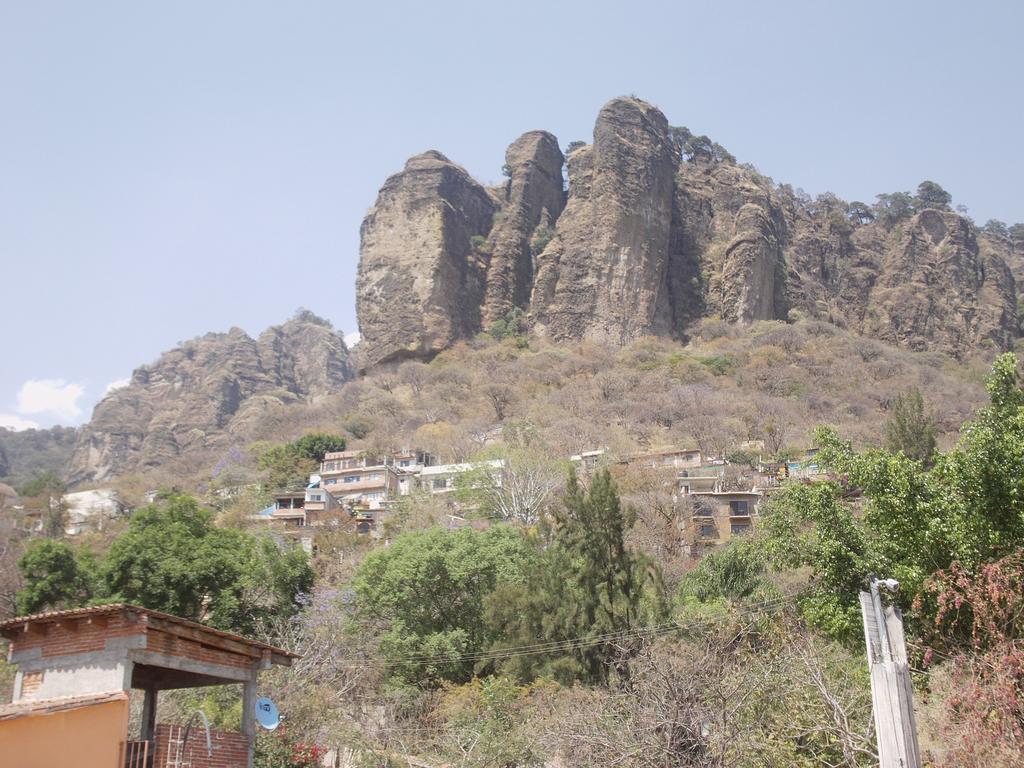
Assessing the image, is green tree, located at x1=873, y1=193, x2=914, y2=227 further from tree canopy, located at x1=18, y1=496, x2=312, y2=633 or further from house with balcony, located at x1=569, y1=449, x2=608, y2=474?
tree canopy, located at x1=18, y1=496, x2=312, y2=633

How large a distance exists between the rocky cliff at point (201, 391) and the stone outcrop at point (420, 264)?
775 inches

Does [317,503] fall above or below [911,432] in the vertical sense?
below

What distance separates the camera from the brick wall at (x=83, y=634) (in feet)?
31.2

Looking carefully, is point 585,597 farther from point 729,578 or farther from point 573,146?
point 573,146

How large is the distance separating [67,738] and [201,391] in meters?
91.5

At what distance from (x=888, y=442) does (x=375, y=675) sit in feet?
68.5

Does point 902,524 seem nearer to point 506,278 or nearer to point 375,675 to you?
Result: point 375,675

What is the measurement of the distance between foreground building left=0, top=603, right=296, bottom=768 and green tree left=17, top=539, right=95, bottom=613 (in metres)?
14.5

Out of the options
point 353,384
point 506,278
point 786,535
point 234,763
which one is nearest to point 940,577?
point 786,535

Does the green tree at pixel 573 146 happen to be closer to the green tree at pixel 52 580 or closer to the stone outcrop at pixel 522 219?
the stone outcrop at pixel 522 219

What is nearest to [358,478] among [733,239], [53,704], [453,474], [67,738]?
[453,474]

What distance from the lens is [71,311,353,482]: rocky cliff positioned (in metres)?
89.0

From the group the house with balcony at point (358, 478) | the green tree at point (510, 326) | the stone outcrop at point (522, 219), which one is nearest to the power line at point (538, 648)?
the house with balcony at point (358, 478)

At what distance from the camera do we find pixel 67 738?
8672 millimetres
